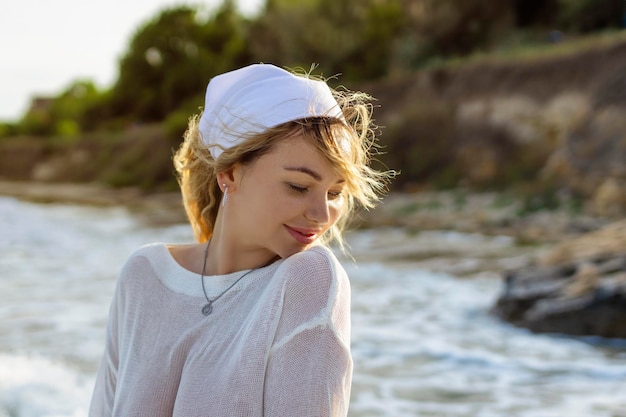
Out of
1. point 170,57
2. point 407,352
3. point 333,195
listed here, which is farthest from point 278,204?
point 170,57

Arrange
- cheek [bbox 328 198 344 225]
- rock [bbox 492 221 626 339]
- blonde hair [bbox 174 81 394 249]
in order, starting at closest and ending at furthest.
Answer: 1. blonde hair [bbox 174 81 394 249]
2. cheek [bbox 328 198 344 225]
3. rock [bbox 492 221 626 339]

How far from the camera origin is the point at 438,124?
16.1 m

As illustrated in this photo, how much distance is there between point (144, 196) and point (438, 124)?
24.4 ft

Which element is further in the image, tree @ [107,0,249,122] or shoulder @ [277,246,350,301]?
tree @ [107,0,249,122]

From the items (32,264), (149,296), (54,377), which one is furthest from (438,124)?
(149,296)

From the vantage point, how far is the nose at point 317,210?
5.60 ft

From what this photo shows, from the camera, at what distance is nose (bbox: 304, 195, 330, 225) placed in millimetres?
1706

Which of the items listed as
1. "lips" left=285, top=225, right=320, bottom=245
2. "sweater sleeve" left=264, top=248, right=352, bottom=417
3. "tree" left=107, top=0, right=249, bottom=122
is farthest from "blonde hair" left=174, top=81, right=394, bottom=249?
"tree" left=107, top=0, right=249, bottom=122

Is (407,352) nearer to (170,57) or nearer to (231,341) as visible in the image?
(231,341)

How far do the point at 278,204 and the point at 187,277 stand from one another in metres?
0.30

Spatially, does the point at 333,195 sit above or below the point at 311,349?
above

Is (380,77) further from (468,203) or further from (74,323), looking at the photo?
(74,323)

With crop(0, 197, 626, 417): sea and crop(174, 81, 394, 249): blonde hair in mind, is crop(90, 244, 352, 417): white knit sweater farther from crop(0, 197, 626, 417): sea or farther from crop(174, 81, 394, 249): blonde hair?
crop(0, 197, 626, 417): sea

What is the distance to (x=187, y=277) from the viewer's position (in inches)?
74.0
